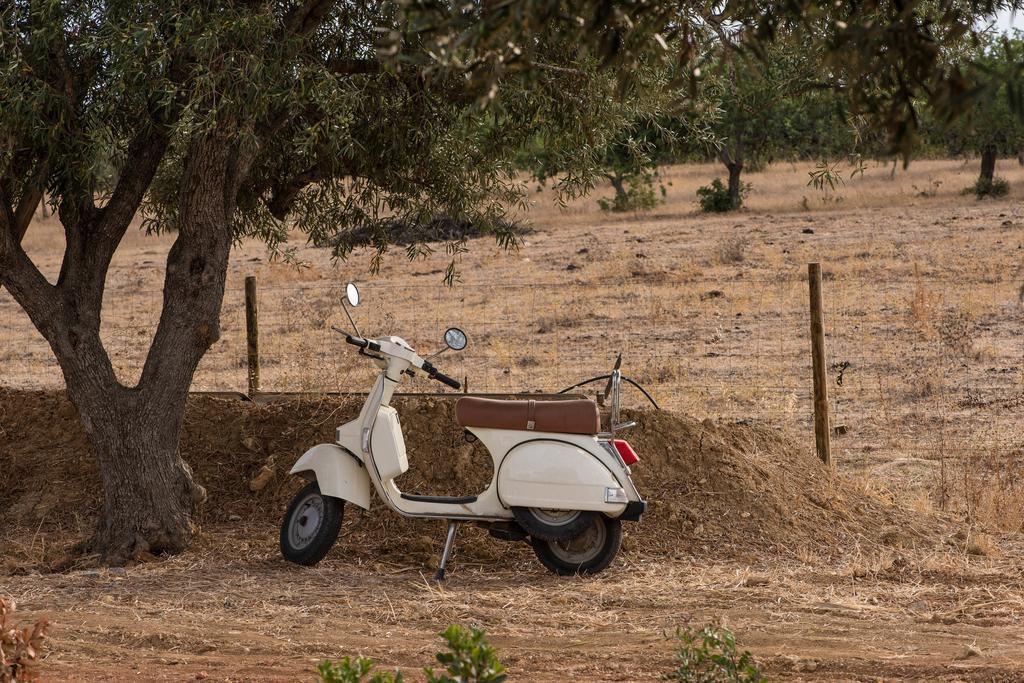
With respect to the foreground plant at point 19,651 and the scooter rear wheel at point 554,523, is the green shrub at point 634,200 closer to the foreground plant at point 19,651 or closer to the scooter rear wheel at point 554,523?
the scooter rear wheel at point 554,523

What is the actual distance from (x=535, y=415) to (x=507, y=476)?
385 millimetres

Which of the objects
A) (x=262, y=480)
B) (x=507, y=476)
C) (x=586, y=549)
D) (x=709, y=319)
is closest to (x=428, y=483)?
(x=262, y=480)

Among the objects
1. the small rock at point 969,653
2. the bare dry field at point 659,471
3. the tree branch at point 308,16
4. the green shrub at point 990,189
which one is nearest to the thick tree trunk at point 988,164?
the green shrub at point 990,189

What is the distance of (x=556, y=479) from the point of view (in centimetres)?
671

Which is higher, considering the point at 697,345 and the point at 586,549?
the point at 697,345

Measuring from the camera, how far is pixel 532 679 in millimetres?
5078

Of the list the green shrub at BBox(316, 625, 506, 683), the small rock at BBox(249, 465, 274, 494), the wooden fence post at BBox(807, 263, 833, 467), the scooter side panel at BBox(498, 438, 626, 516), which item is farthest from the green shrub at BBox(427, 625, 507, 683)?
the wooden fence post at BBox(807, 263, 833, 467)

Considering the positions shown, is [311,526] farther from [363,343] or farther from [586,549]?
[586,549]

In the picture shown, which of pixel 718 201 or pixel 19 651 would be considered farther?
pixel 718 201

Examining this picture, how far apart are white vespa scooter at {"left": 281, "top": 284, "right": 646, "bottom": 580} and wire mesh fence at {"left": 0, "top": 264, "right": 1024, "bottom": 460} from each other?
3.38 meters

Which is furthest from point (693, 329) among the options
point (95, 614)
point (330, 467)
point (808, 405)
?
point (95, 614)

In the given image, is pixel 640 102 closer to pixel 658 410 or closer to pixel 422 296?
pixel 658 410

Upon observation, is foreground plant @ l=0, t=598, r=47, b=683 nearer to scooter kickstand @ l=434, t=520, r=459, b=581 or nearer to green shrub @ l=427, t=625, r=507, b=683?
green shrub @ l=427, t=625, r=507, b=683

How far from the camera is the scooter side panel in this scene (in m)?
6.68
